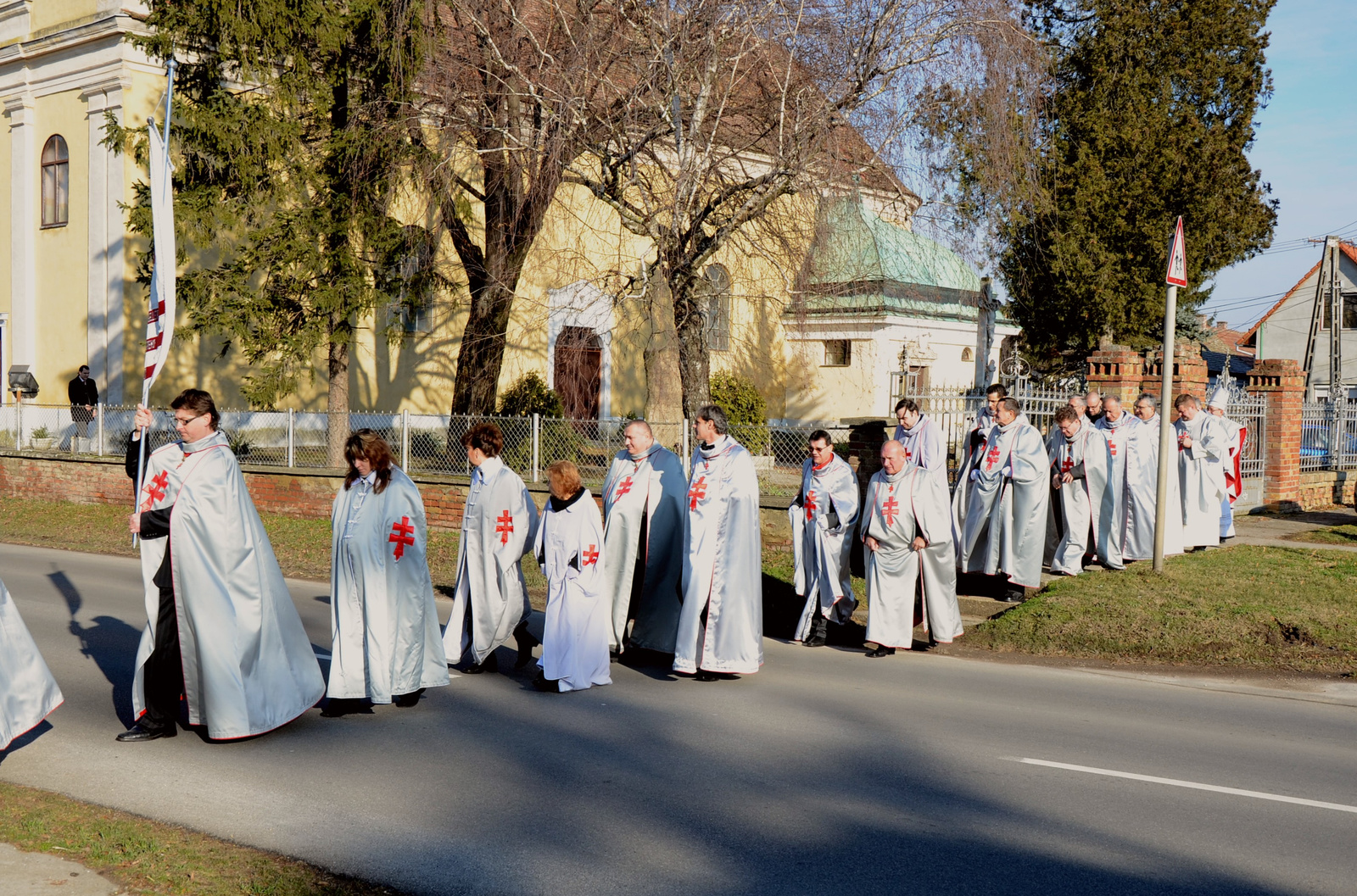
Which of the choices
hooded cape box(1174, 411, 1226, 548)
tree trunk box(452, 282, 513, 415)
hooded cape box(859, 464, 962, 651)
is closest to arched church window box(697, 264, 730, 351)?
tree trunk box(452, 282, 513, 415)

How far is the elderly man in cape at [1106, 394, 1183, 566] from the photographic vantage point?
1388 centimetres

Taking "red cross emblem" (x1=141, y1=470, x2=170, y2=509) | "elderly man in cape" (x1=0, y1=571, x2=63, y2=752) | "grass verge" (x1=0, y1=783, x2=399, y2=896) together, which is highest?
"red cross emblem" (x1=141, y1=470, x2=170, y2=509)

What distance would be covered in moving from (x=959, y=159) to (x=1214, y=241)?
13811 millimetres

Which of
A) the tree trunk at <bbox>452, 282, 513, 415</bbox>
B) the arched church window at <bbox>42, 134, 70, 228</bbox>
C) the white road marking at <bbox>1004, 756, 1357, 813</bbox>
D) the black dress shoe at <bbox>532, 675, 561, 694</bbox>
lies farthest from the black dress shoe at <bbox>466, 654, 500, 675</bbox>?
the arched church window at <bbox>42, 134, 70, 228</bbox>

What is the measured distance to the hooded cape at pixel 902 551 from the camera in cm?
1038

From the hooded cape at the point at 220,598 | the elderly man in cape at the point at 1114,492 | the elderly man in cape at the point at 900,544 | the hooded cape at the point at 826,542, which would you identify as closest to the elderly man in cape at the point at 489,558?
the hooded cape at the point at 220,598

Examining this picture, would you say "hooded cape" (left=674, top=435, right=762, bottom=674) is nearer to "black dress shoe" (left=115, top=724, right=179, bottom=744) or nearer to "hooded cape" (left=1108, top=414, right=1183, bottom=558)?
"black dress shoe" (left=115, top=724, right=179, bottom=744)

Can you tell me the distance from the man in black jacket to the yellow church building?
1348 millimetres

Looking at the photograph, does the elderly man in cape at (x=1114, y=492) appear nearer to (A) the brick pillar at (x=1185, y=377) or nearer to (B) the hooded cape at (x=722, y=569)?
(A) the brick pillar at (x=1185, y=377)

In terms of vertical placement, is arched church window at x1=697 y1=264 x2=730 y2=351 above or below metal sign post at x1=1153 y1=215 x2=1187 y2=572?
above

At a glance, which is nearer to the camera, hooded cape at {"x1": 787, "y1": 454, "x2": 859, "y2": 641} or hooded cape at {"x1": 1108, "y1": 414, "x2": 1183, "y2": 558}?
hooded cape at {"x1": 787, "y1": 454, "x2": 859, "y2": 641}

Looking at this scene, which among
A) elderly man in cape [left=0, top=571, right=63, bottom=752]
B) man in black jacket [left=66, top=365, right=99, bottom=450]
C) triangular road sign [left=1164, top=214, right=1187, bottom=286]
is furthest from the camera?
man in black jacket [left=66, top=365, right=99, bottom=450]

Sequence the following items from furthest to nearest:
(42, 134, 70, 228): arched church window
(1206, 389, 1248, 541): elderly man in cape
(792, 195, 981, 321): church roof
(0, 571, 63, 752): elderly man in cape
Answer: (42, 134, 70, 228): arched church window, (792, 195, 981, 321): church roof, (1206, 389, 1248, 541): elderly man in cape, (0, 571, 63, 752): elderly man in cape

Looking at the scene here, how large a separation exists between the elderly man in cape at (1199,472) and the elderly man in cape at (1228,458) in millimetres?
185
